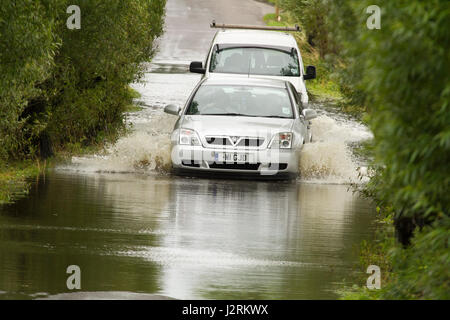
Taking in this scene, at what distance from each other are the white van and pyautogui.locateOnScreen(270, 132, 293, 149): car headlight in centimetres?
544

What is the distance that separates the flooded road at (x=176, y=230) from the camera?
9250 mm

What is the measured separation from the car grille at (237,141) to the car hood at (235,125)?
6 centimetres

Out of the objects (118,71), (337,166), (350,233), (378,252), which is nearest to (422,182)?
(378,252)

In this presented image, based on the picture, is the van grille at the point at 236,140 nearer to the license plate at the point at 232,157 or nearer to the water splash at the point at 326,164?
the license plate at the point at 232,157

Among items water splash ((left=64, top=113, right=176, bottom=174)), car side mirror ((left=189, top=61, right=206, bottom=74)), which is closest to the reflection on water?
water splash ((left=64, top=113, right=176, bottom=174))

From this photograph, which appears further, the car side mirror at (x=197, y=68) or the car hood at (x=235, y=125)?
the car side mirror at (x=197, y=68)

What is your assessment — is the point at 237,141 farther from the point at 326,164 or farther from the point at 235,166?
the point at 326,164

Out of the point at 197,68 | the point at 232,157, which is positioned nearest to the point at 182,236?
the point at 232,157

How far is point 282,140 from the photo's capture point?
16.0 metres

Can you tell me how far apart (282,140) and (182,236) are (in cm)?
478

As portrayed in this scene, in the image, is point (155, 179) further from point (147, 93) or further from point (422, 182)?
point (147, 93)

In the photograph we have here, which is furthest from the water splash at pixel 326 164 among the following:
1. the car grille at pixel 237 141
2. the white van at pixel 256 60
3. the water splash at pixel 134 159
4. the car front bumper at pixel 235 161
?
the white van at pixel 256 60

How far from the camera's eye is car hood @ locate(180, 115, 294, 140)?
1586 cm

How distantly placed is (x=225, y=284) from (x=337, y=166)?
8.43 meters
